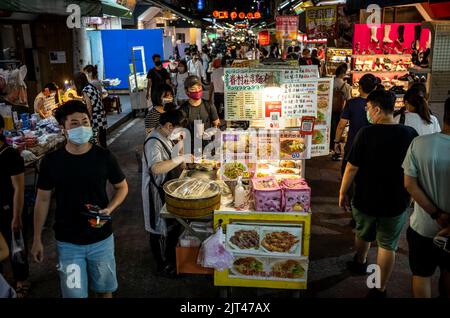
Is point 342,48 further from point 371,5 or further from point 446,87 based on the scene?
point 446,87

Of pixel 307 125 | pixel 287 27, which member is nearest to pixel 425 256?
pixel 307 125

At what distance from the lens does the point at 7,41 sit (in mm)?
12805

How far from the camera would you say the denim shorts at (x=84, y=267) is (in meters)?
3.48

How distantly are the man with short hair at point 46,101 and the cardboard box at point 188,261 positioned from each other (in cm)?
545

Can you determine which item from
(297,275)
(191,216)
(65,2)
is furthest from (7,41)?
(297,275)

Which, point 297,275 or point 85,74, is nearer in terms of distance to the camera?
point 297,275

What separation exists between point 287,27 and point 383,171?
1698 cm

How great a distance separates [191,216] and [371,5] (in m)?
8.21

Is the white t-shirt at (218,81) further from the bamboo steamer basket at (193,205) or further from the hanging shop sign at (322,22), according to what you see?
the bamboo steamer basket at (193,205)

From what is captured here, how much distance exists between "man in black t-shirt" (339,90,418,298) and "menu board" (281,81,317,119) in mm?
658

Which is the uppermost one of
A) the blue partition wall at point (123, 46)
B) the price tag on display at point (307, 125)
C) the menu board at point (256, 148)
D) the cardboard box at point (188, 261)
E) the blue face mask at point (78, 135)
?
the blue partition wall at point (123, 46)

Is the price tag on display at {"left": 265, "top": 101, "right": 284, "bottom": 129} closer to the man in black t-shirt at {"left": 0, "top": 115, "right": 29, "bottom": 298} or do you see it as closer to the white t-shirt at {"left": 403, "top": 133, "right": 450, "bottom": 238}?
the white t-shirt at {"left": 403, "top": 133, "right": 450, "bottom": 238}

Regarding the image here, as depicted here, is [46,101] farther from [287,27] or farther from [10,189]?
[287,27]

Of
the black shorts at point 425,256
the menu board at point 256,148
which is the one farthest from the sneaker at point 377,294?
the menu board at point 256,148
